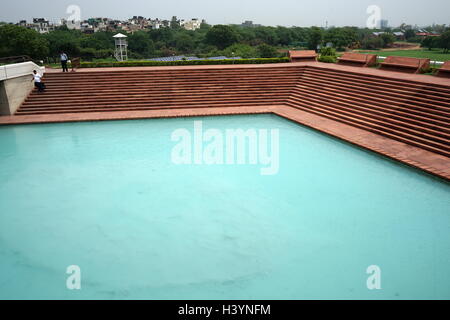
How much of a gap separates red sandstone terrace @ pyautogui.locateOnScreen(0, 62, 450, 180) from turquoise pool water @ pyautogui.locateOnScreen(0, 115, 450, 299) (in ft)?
5.46

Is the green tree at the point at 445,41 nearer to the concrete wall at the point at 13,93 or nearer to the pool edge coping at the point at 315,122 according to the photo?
the pool edge coping at the point at 315,122

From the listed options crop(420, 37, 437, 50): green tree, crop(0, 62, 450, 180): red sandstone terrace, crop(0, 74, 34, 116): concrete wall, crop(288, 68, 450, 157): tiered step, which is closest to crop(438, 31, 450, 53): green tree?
crop(420, 37, 437, 50): green tree

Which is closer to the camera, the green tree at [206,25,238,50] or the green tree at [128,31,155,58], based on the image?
the green tree at [128,31,155,58]

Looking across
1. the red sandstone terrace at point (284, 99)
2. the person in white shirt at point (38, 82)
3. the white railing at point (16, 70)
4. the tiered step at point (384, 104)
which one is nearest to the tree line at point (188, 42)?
the red sandstone terrace at point (284, 99)

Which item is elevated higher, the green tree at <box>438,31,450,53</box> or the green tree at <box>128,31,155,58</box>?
the green tree at <box>128,31,155,58</box>

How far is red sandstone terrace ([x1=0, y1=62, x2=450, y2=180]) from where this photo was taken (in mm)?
9727

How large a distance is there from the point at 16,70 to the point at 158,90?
17.7 ft

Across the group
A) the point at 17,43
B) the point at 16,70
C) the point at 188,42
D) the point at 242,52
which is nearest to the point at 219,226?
the point at 16,70

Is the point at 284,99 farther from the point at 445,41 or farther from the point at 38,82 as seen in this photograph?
the point at 445,41

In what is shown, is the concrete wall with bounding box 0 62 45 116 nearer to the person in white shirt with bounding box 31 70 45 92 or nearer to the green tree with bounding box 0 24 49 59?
the person in white shirt with bounding box 31 70 45 92

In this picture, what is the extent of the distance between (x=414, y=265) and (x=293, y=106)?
960 centimetres

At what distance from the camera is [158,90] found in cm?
1446

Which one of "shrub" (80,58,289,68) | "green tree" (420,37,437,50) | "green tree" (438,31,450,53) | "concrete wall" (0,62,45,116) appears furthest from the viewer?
"green tree" (420,37,437,50)
